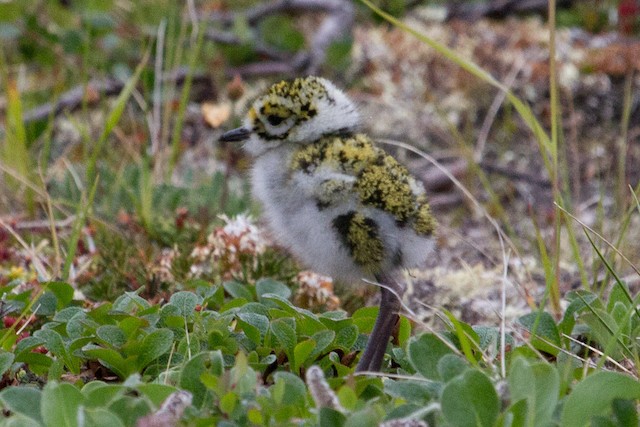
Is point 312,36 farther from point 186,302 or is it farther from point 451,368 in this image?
point 451,368

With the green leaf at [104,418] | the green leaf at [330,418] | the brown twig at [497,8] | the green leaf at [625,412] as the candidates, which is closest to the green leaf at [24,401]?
the green leaf at [104,418]

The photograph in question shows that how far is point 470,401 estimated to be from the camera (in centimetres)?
233

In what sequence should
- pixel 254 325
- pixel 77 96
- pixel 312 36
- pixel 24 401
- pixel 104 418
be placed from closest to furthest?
pixel 104 418 → pixel 24 401 → pixel 254 325 → pixel 77 96 → pixel 312 36

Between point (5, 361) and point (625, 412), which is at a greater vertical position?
point (625, 412)

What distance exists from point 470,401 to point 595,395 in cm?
34

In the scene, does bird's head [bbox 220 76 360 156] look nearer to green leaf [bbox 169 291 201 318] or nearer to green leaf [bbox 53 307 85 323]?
green leaf [bbox 169 291 201 318]

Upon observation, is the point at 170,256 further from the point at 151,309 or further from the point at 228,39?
the point at 228,39

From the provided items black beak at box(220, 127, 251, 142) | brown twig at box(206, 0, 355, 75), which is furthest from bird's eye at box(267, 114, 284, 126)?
brown twig at box(206, 0, 355, 75)

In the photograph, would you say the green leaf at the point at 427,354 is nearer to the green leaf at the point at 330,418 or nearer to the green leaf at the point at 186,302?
the green leaf at the point at 330,418

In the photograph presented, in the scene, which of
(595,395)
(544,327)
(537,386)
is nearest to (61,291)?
(544,327)

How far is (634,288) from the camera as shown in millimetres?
4598

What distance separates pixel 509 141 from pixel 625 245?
2.06m

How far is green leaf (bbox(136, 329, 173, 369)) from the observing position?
288cm

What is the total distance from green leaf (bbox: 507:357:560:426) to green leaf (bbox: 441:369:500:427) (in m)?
0.07
